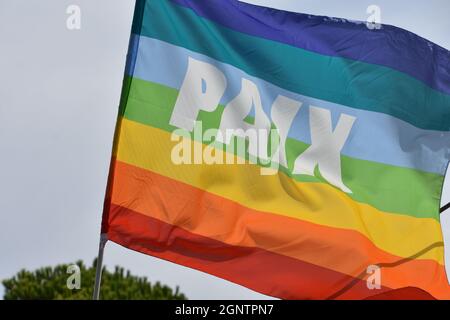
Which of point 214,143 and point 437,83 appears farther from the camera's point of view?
point 437,83

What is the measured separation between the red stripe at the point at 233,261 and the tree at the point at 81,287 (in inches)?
1170

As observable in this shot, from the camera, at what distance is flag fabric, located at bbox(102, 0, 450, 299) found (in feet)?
37.8

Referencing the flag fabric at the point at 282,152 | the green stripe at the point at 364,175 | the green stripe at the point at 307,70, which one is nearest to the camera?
the flag fabric at the point at 282,152

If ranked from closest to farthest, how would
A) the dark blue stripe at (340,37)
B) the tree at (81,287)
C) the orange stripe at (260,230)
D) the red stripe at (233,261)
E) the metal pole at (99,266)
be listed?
the metal pole at (99,266)
the red stripe at (233,261)
the orange stripe at (260,230)
the dark blue stripe at (340,37)
the tree at (81,287)

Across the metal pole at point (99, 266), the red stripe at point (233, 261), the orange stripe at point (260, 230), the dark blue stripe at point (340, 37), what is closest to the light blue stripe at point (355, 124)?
the dark blue stripe at point (340, 37)

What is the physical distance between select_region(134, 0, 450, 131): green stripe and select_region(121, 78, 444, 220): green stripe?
61 centimetres

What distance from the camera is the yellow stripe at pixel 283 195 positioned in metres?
11.5

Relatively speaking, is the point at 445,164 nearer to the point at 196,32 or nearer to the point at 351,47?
the point at 351,47

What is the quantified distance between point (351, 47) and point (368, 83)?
42cm

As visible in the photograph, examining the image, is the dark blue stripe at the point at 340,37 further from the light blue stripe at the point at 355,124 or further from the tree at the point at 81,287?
the tree at the point at 81,287

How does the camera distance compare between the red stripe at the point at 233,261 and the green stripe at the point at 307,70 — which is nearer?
the red stripe at the point at 233,261

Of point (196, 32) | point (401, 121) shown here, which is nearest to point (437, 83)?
point (401, 121)

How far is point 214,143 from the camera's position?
38.4ft

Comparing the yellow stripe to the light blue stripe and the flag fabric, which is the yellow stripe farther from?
the light blue stripe
